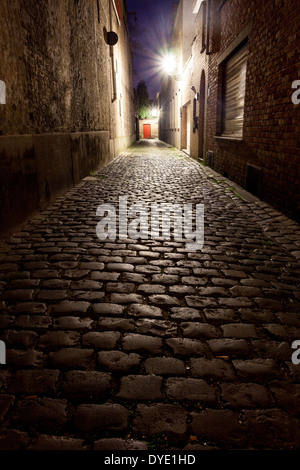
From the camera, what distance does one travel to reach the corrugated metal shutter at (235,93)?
804 centimetres

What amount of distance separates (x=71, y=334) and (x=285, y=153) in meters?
4.29

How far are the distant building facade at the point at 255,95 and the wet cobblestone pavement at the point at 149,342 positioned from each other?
164 centimetres

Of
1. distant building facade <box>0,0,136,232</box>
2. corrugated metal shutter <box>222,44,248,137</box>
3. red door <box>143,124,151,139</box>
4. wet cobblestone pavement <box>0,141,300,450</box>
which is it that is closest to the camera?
wet cobblestone pavement <box>0,141,300,450</box>

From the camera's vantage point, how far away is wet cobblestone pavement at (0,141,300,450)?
157 cm

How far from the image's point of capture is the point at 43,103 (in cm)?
591

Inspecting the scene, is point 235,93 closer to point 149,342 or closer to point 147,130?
point 149,342

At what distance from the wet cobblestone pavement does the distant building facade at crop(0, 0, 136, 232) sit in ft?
3.63

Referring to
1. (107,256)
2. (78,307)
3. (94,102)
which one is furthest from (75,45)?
(78,307)

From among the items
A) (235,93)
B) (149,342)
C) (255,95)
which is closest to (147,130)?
(235,93)

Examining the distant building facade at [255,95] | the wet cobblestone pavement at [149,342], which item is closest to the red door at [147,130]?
the distant building facade at [255,95]

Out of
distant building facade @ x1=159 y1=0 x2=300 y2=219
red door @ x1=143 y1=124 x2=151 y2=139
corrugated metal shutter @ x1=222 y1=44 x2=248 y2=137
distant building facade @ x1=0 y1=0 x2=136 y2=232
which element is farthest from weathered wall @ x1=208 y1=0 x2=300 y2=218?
red door @ x1=143 y1=124 x2=151 y2=139

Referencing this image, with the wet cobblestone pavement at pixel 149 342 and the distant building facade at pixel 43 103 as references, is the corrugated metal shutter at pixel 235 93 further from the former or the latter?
the wet cobblestone pavement at pixel 149 342

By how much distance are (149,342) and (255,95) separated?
5895mm

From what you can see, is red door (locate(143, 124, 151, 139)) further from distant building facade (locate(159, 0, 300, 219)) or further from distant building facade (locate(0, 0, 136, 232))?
distant building facade (locate(0, 0, 136, 232))
